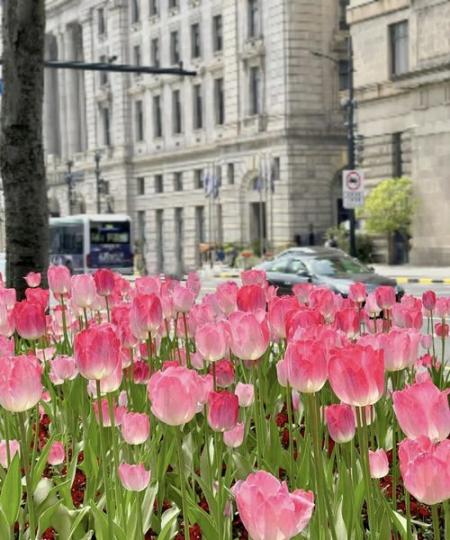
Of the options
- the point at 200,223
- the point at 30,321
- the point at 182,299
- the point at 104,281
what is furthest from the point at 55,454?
the point at 200,223

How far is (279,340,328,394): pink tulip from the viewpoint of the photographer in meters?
2.29

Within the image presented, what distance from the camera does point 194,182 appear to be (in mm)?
59844

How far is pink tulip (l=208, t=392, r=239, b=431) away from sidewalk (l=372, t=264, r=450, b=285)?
2635 cm

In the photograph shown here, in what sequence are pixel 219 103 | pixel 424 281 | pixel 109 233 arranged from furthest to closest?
pixel 219 103, pixel 109 233, pixel 424 281

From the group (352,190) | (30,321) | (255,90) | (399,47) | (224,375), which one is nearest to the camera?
(224,375)

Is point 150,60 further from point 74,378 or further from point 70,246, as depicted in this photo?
point 74,378

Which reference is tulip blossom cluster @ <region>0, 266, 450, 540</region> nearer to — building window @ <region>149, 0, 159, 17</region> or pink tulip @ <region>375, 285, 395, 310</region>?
pink tulip @ <region>375, 285, 395, 310</region>

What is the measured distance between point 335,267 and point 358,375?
56.2 feet

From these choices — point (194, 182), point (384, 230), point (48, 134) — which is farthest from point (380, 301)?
point (48, 134)

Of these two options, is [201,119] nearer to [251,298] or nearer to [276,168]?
[276,168]

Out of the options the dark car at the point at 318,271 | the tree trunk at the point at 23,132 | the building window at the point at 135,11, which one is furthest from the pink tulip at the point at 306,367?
the building window at the point at 135,11

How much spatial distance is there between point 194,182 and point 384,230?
80.7 ft

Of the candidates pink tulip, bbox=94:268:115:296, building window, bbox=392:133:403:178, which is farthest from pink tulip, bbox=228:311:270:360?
building window, bbox=392:133:403:178

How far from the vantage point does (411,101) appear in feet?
121
